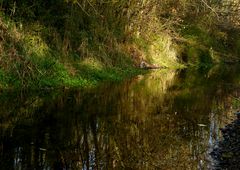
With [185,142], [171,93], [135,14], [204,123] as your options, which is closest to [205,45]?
[135,14]

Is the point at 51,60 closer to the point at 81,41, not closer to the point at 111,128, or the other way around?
the point at 81,41

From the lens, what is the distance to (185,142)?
53.7ft

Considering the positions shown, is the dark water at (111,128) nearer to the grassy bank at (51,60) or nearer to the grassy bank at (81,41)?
the grassy bank at (51,60)

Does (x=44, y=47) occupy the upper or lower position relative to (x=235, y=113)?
upper

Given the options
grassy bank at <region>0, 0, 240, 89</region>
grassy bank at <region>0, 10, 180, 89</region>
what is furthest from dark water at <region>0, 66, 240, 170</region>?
grassy bank at <region>0, 0, 240, 89</region>

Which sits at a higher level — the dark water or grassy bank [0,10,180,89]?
grassy bank [0,10,180,89]

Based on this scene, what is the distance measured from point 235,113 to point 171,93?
6.77m

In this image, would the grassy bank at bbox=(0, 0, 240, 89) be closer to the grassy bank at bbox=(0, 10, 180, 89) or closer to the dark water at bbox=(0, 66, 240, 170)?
the grassy bank at bbox=(0, 10, 180, 89)

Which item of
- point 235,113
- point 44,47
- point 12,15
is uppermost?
point 12,15

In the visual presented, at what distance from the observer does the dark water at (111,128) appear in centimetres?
1349

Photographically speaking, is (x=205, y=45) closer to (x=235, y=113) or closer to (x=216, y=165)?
(x=235, y=113)

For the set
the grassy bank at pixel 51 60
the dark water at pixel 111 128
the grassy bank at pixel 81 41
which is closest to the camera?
the dark water at pixel 111 128

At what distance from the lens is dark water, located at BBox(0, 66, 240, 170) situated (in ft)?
44.3

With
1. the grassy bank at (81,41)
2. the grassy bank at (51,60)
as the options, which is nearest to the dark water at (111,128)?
the grassy bank at (51,60)
